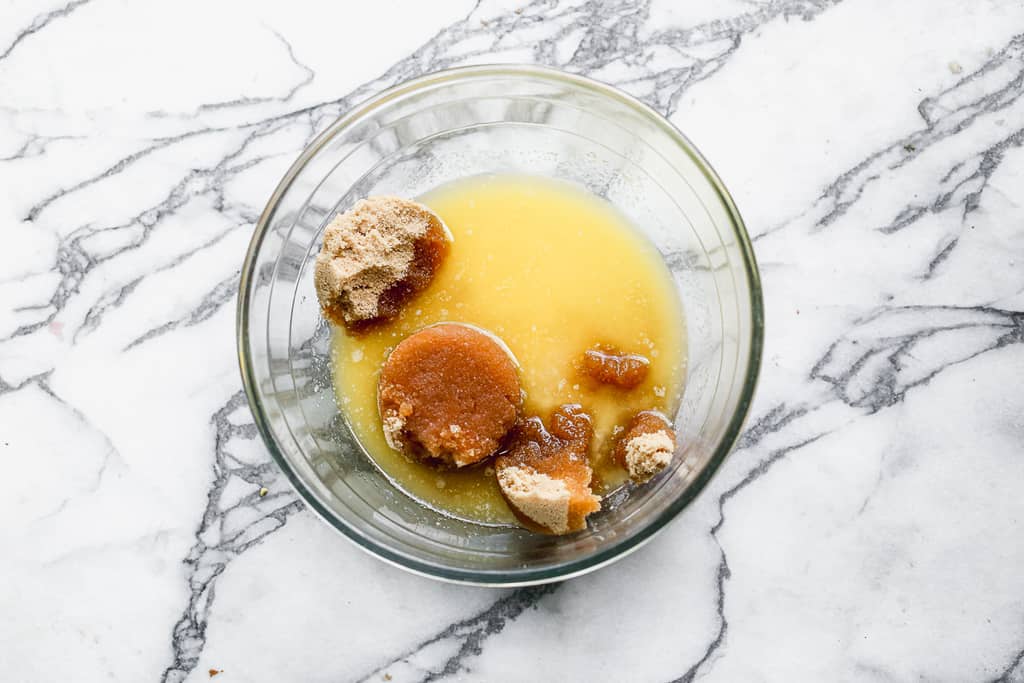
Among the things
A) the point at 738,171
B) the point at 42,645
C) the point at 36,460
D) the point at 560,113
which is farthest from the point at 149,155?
the point at 738,171

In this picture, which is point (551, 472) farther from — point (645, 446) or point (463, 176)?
point (463, 176)

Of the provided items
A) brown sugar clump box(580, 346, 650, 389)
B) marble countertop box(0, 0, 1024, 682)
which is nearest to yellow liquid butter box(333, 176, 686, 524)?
brown sugar clump box(580, 346, 650, 389)

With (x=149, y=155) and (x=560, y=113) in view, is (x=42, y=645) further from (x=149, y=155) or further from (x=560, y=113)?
(x=560, y=113)

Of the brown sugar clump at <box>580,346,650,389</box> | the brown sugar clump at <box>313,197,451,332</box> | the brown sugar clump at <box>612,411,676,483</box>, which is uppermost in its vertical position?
the brown sugar clump at <box>313,197,451,332</box>

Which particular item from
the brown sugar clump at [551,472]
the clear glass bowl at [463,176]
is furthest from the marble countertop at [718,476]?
the brown sugar clump at [551,472]

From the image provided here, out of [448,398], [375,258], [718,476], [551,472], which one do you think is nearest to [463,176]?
[375,258]

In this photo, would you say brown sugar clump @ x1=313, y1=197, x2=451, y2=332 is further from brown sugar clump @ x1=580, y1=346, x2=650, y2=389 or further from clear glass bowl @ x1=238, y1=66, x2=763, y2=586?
brown sugar clump @ x1=580, y1=346, x2=650, y2=389
